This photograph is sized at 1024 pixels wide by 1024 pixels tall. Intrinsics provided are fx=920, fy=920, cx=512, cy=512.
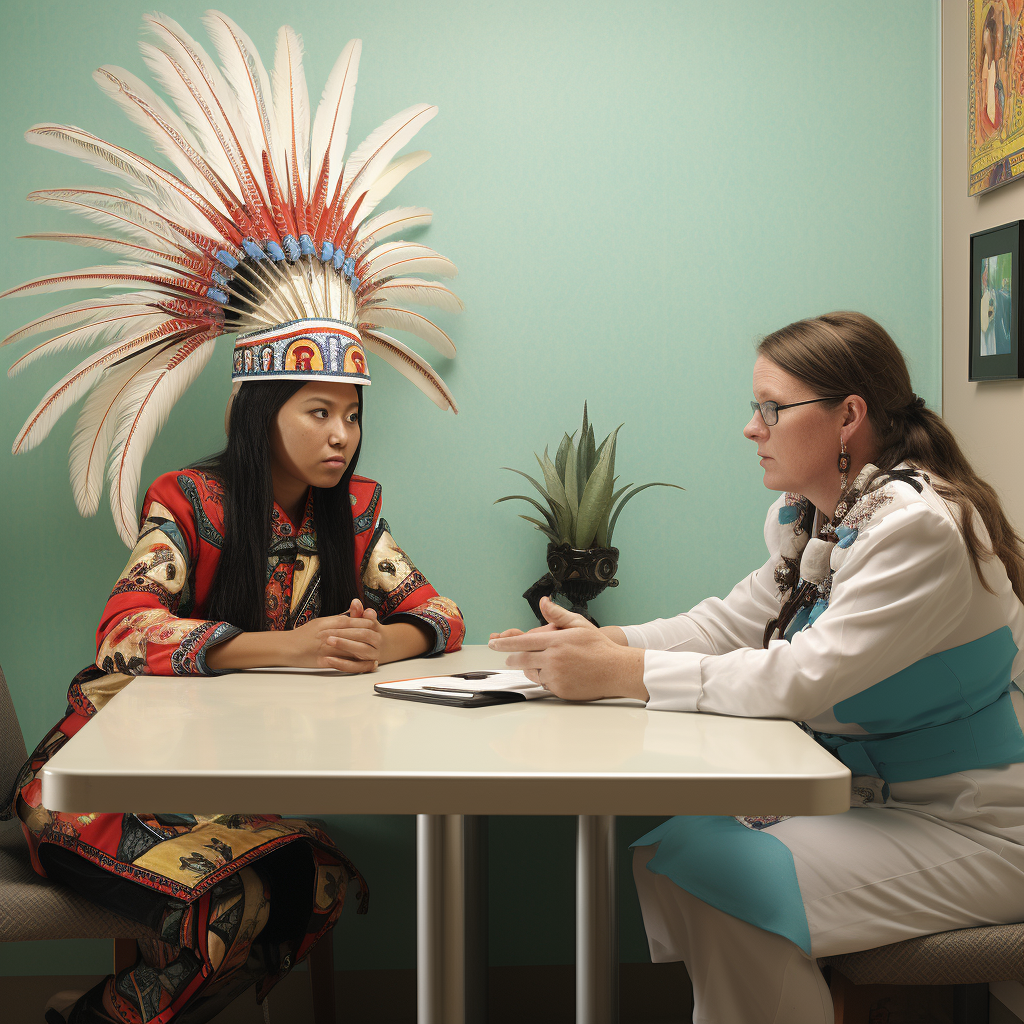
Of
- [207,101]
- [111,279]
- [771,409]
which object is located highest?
[207,101]

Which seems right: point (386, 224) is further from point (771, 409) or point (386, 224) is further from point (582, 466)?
point (771, 409)

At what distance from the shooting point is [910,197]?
96.0 inches

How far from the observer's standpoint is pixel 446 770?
95cm

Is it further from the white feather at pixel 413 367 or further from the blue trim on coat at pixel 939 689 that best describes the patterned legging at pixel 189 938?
the white feather at pixel 413 367

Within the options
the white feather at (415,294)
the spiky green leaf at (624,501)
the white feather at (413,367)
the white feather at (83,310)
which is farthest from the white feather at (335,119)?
the spiky green leaf at (624,501)

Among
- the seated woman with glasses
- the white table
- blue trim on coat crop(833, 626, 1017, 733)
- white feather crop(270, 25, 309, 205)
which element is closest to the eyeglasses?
the seated woman with glasses

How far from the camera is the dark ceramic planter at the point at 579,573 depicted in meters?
2.22

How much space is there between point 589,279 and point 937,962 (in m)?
1.71

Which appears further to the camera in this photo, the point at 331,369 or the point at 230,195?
the point at 230,195

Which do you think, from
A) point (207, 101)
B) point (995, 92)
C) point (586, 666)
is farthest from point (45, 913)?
point (995, 92)

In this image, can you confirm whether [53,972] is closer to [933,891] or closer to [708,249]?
[933,891]

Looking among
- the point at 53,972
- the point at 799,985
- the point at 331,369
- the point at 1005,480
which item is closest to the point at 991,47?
the point at 1005,480

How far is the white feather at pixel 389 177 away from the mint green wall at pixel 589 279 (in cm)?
13

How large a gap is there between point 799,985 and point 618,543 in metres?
1.30
